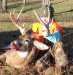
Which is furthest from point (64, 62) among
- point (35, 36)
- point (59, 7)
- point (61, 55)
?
point (59, 7)

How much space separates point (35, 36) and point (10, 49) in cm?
53

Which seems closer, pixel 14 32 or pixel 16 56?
pixel 16 56

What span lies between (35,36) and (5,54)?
0.68 metres

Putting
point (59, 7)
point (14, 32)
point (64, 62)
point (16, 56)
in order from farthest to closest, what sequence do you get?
point (59, 7) < point (14, 32) < point (16, 56) < point (64, 62)

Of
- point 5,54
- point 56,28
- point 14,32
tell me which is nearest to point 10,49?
point 5,54

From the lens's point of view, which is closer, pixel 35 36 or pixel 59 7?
pixel 35 36

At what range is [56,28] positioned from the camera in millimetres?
10133

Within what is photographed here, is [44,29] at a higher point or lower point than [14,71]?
higher

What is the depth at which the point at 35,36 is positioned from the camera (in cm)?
1000

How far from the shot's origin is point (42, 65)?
965cm

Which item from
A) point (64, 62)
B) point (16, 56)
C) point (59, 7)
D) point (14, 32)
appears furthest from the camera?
point (59, 7)

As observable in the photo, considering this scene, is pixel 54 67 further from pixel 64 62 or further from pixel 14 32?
pixel 14 32

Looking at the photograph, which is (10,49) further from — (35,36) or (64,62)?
(64,62)

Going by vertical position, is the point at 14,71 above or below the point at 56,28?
below
